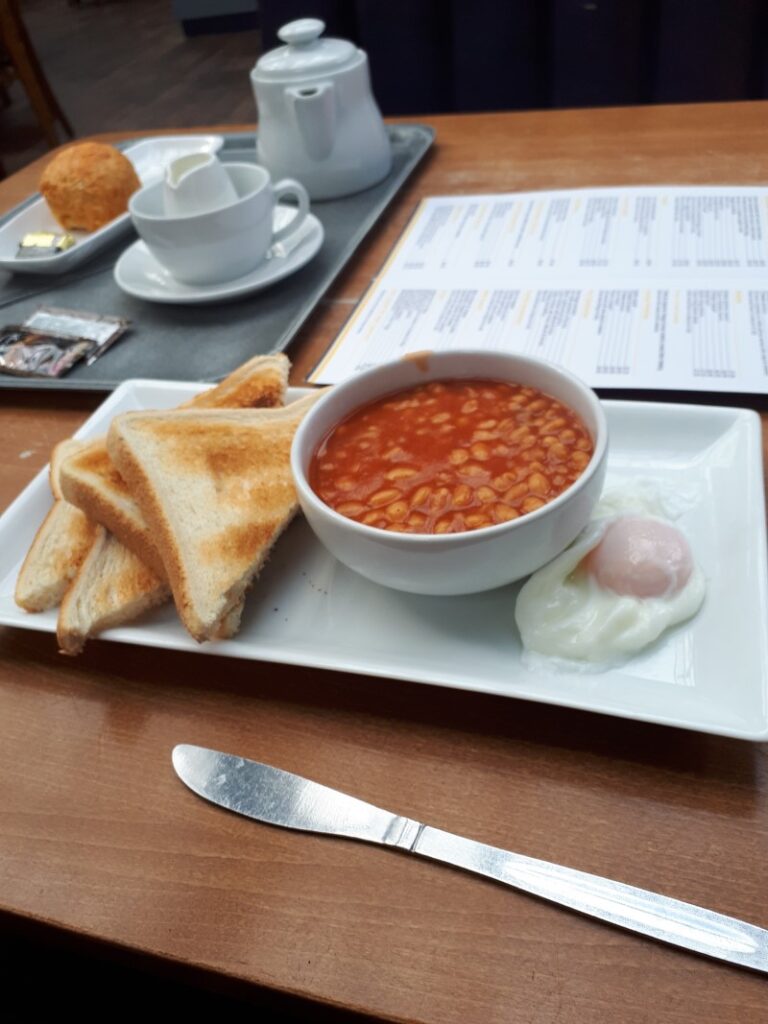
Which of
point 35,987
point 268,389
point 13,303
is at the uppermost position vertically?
point 268,389

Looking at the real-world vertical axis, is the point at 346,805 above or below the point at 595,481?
below

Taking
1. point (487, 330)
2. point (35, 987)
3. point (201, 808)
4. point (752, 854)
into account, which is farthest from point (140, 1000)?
point (487, 330)

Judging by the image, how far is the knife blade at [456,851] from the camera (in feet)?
1.60

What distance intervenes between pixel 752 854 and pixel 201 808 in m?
0.38

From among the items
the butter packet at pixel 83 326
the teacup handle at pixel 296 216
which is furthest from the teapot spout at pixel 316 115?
the butter packet at pixel 83 326

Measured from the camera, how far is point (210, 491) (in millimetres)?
821

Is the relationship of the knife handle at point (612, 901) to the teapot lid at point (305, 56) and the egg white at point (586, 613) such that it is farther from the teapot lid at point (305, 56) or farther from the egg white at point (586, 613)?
the teapot lid at point (305, 56)

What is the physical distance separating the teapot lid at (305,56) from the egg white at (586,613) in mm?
1087

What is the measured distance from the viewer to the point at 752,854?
526mm

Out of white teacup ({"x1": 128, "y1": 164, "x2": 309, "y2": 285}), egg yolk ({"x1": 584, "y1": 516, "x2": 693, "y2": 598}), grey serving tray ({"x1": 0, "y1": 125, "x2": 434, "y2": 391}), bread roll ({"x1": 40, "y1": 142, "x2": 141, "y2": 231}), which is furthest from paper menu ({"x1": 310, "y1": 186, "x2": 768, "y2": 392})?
bread roll ({"x1": 40, "y1": 142, "x2": 141, "y2": 231})

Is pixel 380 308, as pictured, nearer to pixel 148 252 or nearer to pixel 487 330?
pixel 487 330

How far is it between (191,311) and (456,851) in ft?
3.20

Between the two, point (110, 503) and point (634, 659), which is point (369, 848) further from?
point (110, 503)

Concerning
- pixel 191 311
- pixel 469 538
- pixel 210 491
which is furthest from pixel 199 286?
pixel 469 538
